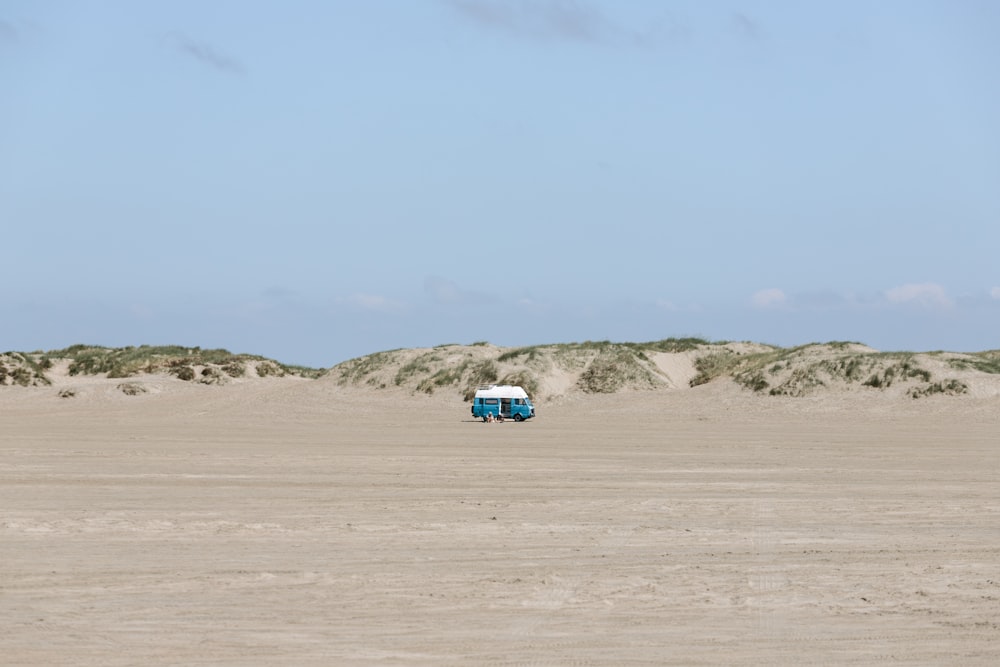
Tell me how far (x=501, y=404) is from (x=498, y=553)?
2655 cm

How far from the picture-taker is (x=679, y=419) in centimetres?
4000

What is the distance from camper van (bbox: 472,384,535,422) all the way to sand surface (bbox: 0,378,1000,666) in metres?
10.1

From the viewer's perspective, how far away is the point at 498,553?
1351 cm

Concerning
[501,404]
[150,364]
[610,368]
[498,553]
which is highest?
[150,364]

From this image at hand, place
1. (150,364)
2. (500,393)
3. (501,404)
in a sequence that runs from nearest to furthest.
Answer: (501,404) < (500,393) < (150,364)

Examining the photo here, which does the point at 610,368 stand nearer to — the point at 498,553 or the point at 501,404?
the point at 501,404

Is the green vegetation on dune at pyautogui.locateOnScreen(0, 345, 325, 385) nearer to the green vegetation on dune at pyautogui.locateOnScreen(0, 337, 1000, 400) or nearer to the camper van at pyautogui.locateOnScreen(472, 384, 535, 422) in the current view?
the green vegetation on dune at pyautogui.locateOnScreen(0, 337, 1000, 400)

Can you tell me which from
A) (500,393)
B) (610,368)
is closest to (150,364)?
(610,368)

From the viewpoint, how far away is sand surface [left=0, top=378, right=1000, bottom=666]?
9578 millimetres

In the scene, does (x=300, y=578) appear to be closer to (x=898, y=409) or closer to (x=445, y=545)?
(x=445, y=545)

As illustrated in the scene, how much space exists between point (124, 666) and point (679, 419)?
32237 mm

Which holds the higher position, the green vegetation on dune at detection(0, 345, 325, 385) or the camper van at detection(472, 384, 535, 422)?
the green vegetation on dune at detection(0, 345, 325, 385)

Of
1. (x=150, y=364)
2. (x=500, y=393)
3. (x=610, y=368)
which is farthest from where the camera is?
(x=150, y=364)

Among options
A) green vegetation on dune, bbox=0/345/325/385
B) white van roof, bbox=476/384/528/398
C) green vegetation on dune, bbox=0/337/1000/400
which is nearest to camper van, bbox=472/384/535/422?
white van roof, bbox=476/384/528/398
